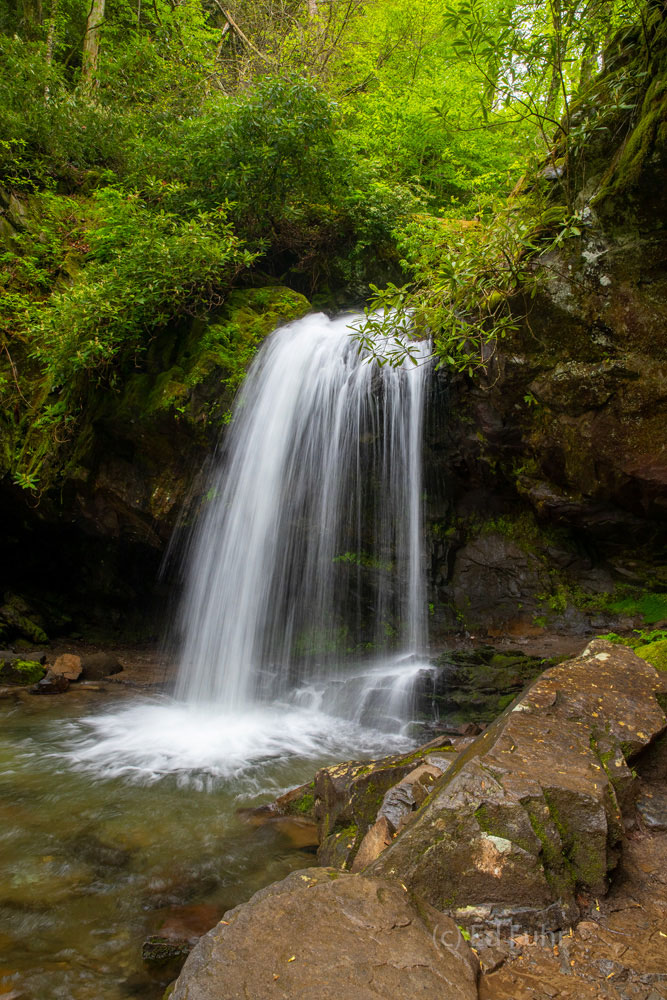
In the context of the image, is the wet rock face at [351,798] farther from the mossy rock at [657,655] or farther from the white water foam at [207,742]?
the mossy rock at [657,655]

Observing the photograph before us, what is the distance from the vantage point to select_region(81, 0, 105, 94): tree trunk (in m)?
13.5

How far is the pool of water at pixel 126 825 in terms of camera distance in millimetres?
2730

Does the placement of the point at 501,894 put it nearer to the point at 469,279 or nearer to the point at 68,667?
the point at 469,279

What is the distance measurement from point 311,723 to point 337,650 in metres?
1.68

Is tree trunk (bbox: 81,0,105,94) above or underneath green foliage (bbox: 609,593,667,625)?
above

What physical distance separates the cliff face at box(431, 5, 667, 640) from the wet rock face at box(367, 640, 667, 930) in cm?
380

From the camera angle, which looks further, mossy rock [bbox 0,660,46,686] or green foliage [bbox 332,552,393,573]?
green foliage [bbox 332,552,393,573]

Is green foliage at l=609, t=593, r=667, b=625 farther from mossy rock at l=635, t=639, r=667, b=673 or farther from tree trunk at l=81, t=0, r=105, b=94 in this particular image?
tree trunk at l=81, t=0, r=105, b=94

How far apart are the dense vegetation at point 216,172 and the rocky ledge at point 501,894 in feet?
12.9

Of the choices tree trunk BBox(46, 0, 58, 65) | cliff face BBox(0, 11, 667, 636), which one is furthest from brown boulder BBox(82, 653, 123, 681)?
tree trunk BBox(46, 0, 58, 65)

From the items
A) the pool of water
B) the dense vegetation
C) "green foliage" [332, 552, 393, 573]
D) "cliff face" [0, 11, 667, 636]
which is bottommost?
the pool of water

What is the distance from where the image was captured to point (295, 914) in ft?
6.34

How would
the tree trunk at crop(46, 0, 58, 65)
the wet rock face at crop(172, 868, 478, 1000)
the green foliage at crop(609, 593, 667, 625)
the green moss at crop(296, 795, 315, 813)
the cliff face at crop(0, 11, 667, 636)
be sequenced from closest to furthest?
the wet rock face at crop(172, 868, 478, 1000), the green moss at crop(296, 795, 315, 813), the cliff face at crop(0, 11, 667, 636), the green foliage at crop(609, 593, 667, 625), the tree trunk at crop(46, 0, 58, 65)

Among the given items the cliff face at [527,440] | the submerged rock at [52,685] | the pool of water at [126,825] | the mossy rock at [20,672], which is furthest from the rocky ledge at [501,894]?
the mossy rock at [20,672]
